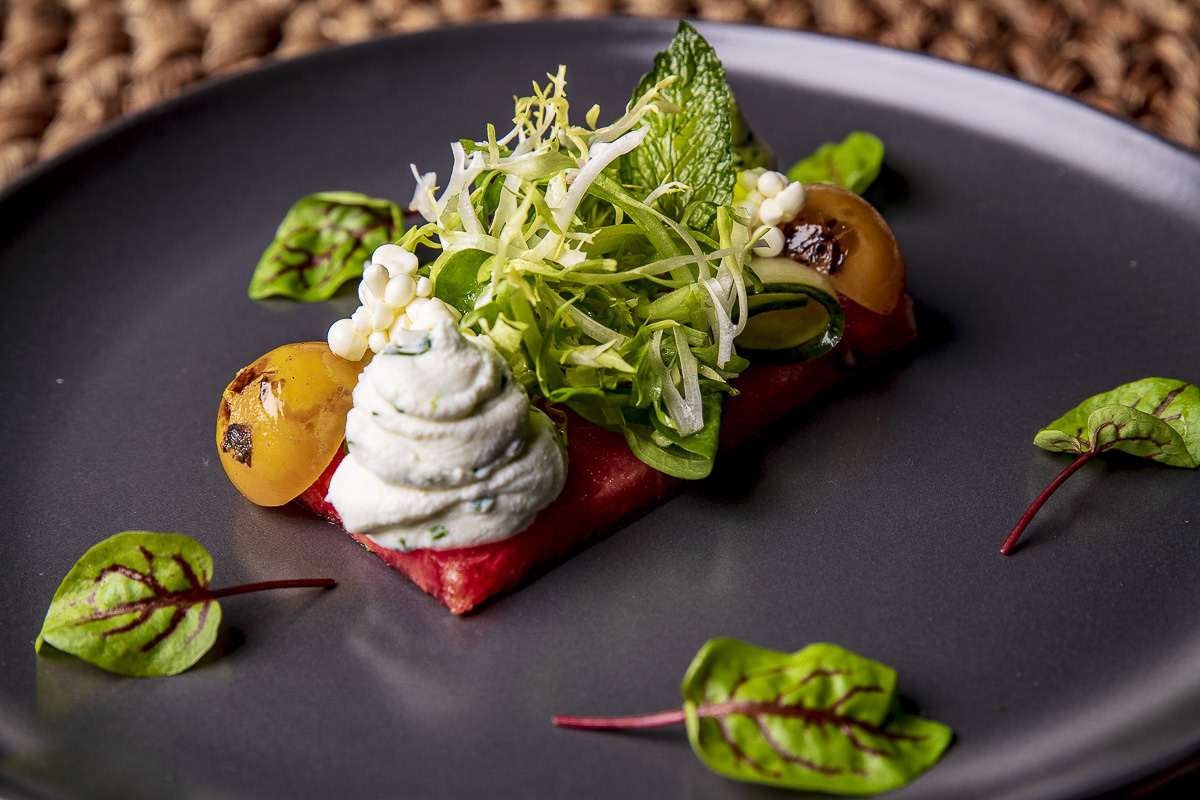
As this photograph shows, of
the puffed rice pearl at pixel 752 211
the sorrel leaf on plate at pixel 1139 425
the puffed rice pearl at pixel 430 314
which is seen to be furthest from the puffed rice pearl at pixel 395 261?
the sorrel leaf on plate at pixel 1139 425

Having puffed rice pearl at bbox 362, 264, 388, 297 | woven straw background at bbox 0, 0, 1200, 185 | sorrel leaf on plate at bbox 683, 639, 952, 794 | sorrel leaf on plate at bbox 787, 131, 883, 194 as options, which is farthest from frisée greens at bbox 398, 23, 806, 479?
woven straw background at bbox 0, 0, 1200, 185

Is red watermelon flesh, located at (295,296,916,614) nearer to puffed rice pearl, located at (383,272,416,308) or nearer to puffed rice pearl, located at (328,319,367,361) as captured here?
puffed rice pearl, located at (328,319,367,361)

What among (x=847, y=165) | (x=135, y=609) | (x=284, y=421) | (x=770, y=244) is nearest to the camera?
(x=135, y=609)

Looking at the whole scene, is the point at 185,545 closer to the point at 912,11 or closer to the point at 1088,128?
the point at 1088,128

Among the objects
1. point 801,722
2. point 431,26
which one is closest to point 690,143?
point 801,722

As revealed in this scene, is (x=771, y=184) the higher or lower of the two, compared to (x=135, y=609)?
higher

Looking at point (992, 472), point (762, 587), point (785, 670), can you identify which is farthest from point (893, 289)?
point (785, 670)

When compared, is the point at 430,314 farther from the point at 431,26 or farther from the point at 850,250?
the point at 431,26
